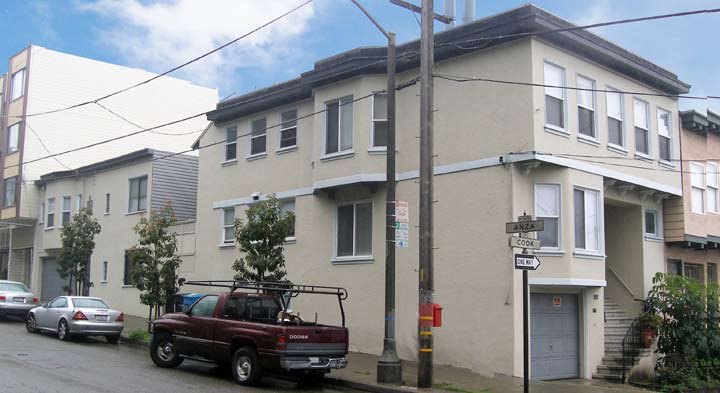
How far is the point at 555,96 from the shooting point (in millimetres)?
17391

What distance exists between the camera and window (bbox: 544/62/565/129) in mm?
17203

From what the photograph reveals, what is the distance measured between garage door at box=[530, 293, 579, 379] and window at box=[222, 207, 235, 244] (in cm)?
1120

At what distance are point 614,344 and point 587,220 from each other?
3561 mm

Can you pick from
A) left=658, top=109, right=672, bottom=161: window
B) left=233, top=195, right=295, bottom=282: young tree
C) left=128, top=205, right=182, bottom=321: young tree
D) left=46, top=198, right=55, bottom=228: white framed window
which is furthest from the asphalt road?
left=46, top=198, right=55, bottom=228: white framed window

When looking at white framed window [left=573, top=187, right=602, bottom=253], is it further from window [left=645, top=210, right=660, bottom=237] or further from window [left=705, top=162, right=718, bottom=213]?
window [left=705, top=162, right=718, bottom=213]

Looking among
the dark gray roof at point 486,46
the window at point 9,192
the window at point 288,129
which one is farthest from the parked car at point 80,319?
the window at point 9,192

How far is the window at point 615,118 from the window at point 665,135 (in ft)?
7.02

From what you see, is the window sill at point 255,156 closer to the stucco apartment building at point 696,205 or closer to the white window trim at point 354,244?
the white window trim at point 354,244

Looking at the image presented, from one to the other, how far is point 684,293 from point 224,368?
37.3 feet

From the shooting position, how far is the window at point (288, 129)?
22.5 m

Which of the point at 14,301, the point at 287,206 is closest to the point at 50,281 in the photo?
the point at 14,301

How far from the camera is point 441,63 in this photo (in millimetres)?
18656

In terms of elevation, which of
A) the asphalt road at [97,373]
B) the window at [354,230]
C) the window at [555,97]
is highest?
the window at [555,97]

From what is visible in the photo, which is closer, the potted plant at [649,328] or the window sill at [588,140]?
the window sill at [588,140]
